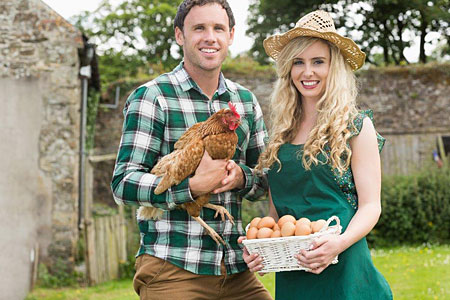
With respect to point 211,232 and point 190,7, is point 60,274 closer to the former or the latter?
point 211,232

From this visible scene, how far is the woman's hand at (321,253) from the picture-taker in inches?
103

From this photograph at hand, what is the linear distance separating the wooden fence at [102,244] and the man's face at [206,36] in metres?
7.29

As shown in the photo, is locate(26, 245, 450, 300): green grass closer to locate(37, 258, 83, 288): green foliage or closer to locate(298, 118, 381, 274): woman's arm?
locate(37, 258, 83, 288): green foliage

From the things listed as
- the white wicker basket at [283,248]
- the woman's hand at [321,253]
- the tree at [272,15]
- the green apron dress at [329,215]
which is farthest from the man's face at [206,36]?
the tree at [272,15]

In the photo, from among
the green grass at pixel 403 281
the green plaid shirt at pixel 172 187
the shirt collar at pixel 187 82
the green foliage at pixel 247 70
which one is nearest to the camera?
the green plaid shirt at pixel 172 187

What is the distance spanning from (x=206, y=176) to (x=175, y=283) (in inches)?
25.6

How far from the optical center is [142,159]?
302 centimetres

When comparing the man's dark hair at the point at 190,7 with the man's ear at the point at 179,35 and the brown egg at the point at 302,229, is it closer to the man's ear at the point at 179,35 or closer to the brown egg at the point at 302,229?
the man's ear at the point at 179,35

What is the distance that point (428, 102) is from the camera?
1446 cm

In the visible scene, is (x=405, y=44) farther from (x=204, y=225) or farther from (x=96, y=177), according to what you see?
(x=204, y=225)

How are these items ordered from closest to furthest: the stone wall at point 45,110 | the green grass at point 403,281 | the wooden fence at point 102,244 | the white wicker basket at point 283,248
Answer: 1. the white wicker basket at point 283,248
2. the green grass at point 403,281
3. the stone wall at point 45,110
4. the wooden fence at point 102,244

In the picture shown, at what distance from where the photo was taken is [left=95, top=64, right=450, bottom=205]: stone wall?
1416 centimetres

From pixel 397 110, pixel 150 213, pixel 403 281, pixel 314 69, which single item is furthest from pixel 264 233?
pixel 397 110

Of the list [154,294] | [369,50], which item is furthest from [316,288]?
[369,50]
